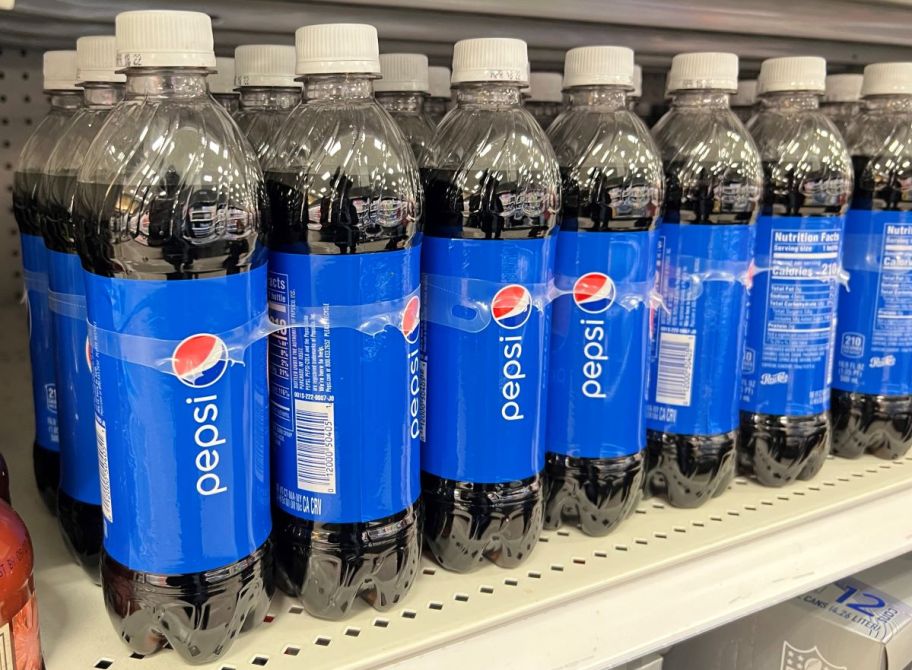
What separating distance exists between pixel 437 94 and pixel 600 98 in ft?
0.73

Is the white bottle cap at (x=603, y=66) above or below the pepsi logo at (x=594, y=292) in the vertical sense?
above

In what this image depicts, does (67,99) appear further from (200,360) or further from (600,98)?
(600,98)

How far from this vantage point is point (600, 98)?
103 cm

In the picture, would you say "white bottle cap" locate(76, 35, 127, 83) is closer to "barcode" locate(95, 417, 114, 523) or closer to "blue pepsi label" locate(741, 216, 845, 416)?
"barcode" locate(95, 417, 114, 523)

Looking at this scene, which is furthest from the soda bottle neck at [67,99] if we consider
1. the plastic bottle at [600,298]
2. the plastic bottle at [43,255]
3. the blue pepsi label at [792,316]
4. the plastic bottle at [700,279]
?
the blue pepsi label at [792,316]

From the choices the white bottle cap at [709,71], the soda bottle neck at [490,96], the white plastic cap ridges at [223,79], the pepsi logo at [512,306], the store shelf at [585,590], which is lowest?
the store shelf at [585,590]

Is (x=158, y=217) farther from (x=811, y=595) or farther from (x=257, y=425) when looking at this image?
A: (x=811, y=595)

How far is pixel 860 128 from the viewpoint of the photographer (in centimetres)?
127

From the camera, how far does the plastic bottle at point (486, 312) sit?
34.8 inches

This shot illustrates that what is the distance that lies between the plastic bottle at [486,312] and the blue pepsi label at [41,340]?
0.43 m

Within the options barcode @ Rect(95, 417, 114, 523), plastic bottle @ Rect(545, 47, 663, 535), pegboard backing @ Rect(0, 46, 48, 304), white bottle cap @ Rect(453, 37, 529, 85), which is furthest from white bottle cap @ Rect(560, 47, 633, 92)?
pegboard backing @ Rect(0, 46, 48, 304)

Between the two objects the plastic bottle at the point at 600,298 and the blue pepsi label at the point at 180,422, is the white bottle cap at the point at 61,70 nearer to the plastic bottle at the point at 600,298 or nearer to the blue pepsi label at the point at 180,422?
the blue pepsi label at the point at 180,422

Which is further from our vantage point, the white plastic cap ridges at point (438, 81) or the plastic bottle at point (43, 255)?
the white plastic cap ridges at point (438, 81)

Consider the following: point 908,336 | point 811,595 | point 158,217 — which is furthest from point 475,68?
point 811,595
